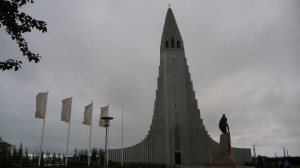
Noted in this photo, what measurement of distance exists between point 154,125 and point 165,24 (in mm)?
21458

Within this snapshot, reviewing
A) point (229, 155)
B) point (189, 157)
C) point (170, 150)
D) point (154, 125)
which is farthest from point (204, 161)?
point (229, 155)

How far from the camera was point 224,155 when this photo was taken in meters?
30.7

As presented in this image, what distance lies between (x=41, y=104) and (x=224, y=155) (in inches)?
762

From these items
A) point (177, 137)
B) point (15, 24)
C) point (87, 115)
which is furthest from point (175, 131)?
point (15, 24)

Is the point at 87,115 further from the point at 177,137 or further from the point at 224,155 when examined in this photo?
the point at 177,137

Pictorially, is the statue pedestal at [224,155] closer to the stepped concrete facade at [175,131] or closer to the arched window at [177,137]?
the stepped concrete facade at [175,131]

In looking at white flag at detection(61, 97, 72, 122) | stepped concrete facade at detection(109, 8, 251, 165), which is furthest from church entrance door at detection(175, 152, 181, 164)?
white flag at detection(61, 97, 72, 122)

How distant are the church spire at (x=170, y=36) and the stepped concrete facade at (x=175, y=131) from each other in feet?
11.8

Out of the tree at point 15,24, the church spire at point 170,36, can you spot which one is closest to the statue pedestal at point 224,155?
the tree at point 15,24

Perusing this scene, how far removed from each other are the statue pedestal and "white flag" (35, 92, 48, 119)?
59.8 feet

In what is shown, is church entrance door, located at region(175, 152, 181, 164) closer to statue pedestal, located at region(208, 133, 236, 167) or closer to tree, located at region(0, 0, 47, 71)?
statue pedestal, located at region(208, 133, 236, 167)

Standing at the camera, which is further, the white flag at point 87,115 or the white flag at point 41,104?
the white flag at point 87,115

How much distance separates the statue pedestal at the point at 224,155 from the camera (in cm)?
3021

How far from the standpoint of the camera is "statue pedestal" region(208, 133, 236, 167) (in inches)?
1189
